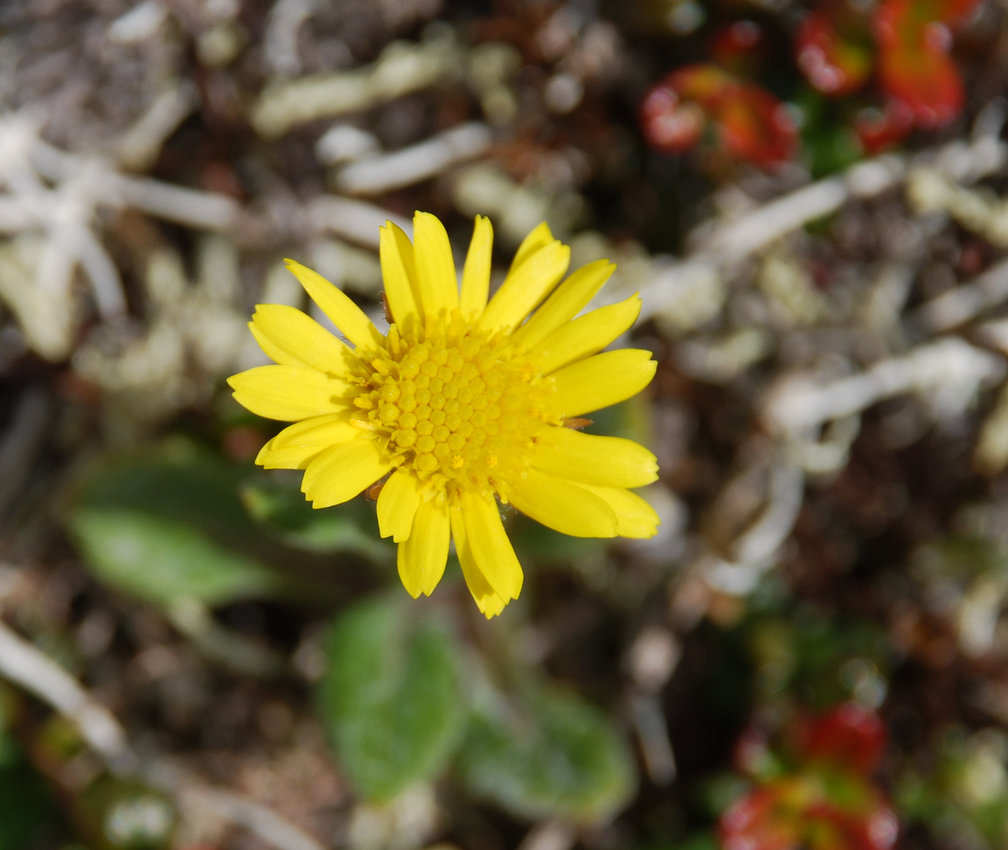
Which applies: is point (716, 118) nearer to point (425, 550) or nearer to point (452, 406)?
point (452, 406)

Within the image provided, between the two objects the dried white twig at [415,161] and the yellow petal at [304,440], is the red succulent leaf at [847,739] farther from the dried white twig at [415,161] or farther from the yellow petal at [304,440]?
the dried white twig at [415,161]

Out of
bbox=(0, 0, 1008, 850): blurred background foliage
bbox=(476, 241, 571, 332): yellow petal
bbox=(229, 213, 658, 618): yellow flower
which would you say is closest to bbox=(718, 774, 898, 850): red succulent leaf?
bbox=(0, 0, 1008, 850): blurred background foliage

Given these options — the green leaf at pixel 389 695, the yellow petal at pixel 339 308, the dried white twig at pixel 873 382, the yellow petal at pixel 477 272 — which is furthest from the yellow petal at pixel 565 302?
the dried white twig at pixel 873 382

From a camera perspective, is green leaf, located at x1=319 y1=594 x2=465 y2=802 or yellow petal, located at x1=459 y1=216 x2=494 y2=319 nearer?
yellow petal, located at x1=459 y1=216 x2=494 y2=319

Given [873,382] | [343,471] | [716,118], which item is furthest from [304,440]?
[873,382]

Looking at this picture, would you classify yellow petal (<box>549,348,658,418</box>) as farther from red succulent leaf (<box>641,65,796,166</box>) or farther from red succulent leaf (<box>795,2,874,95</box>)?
red succulent leaf (<box>795,2,874,95</box>)
